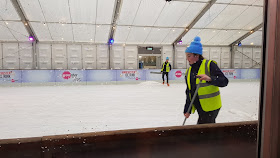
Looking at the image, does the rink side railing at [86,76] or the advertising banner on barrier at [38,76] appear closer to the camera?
the rink side railing at [86,76]

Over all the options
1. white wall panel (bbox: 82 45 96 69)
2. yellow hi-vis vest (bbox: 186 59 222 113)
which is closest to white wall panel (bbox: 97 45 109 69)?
white wall panel (bbox: 82 45 96 69)

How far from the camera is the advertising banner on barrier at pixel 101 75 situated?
1156 cm

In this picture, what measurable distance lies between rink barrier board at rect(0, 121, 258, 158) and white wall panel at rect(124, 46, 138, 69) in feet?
42.8

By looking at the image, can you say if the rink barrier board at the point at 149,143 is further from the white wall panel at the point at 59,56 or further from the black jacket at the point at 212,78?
the white wall panel at the point at 59,56

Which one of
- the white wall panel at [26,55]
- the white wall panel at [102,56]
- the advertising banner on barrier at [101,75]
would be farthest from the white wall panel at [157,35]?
the white wall panel at [26,55]

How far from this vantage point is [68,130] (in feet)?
9.98

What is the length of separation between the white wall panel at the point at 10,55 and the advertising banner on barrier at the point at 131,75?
23.7ft

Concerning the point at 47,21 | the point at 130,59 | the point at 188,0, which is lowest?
the point at 130,59

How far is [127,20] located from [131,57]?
370cm

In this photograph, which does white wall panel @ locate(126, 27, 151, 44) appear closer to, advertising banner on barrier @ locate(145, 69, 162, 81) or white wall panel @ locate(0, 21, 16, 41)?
advertising banner on barrier @ locate(145, 69, 162, 81)

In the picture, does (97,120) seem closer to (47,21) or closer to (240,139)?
A: (240,139)

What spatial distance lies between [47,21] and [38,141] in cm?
1124

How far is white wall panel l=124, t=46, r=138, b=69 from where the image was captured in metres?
14.2

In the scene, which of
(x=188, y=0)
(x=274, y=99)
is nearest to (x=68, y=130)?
(x=274, y=99)
